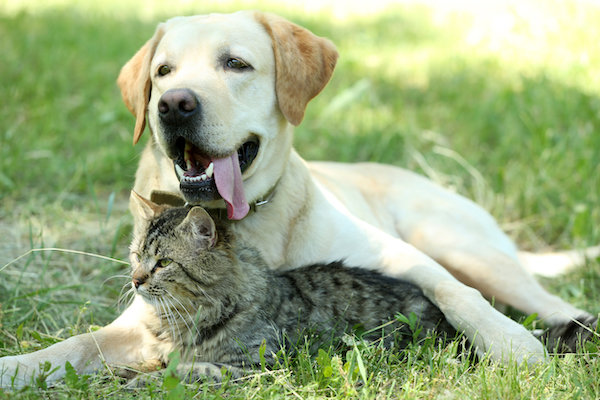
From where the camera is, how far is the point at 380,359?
2928mm

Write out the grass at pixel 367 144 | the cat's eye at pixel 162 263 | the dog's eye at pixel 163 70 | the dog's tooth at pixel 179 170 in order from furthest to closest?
1. the dog's eye at pixel 163 70
2. the dog's tooth at pixel 179 170
3. the cat's eye at pixel 162 263
4. the grass at pixel 367 144

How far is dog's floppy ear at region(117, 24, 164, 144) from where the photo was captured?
3.61 m

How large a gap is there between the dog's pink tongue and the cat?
18 cm

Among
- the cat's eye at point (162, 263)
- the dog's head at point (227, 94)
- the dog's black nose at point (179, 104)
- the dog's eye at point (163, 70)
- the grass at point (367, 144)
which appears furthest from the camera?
the dog's eye at point (163, 70)

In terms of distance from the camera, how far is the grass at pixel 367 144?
2855mm

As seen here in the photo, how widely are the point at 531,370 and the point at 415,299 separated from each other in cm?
63

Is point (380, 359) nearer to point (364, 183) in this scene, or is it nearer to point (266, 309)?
point (266, 309)

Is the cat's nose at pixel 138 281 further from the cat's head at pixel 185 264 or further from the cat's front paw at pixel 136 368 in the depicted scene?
the cat's front paw at pixel 136 368

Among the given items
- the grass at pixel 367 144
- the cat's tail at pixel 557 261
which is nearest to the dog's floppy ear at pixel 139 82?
the grass at pixel 367 144

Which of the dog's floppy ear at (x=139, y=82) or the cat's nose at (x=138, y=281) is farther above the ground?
the dog's floppy ear at (x=139, y=82)

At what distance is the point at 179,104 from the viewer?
3.06 m

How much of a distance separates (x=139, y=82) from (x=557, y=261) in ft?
9.39

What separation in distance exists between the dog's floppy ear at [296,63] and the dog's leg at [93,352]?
122cm

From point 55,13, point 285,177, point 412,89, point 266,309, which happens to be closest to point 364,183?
point 285,177
